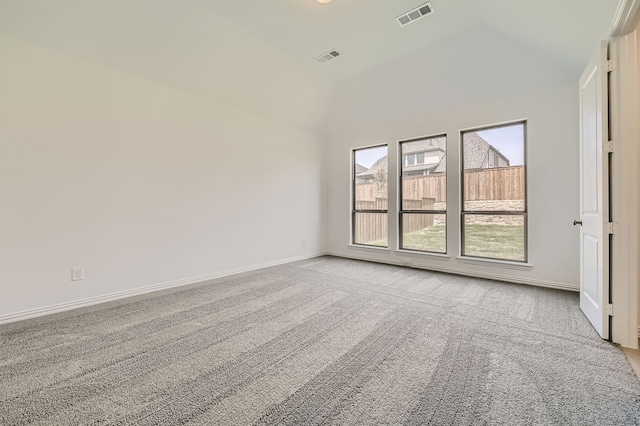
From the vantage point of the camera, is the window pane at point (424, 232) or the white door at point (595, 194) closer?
the white door at point (595, 194)

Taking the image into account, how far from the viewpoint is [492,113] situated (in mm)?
3918

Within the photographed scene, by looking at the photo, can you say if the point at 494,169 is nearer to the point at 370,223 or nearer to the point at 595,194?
the point at 595,194

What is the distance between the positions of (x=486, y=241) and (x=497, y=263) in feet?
1.22

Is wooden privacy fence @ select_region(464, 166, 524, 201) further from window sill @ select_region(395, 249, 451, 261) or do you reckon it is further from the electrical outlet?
the electrical outlet

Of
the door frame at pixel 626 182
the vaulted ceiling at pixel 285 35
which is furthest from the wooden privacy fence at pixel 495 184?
the door frame at pixel 626 182

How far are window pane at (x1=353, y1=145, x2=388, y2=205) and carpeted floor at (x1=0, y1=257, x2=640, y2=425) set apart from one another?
2566 mm

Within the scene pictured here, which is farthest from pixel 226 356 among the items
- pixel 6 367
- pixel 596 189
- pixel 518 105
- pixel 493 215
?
pixel 518 105

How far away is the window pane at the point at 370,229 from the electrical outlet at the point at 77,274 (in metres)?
4.26

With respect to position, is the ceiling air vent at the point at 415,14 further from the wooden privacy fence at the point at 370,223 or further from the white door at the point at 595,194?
the wooden privacy fence at the point at 370,223

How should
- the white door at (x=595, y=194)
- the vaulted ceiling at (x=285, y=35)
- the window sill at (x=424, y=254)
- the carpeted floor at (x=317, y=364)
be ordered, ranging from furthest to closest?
the window sill at (x=424, y=254) → the vaulted ceiling at (x=285, y=35) → the white door at (x=595, y=194) → the carpeted floor at (x=317, y=364)

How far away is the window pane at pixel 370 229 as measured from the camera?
5168mm

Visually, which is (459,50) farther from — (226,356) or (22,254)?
(22,254)

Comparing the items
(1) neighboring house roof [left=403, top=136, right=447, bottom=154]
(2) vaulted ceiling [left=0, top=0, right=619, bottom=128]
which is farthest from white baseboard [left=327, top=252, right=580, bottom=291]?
(2) vaulted ceiling [left=0, top=0, right=619, bottom=128]

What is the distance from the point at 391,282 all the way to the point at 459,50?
325 cm
